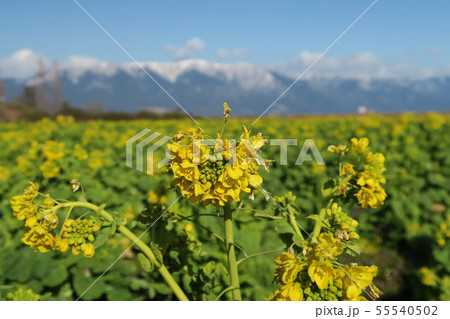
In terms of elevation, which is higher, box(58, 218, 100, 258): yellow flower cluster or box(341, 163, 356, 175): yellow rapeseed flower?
box(341, 163, 356, 175): yellow rapeseed flower

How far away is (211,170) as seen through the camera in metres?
1.10

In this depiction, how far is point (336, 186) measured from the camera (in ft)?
4.71

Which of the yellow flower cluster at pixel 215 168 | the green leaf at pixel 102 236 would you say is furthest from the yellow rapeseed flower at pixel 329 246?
the green leaf at pixel 102 236

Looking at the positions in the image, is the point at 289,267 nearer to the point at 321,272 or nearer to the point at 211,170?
the point at 321,272

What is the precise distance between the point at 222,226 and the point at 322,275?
1.96m

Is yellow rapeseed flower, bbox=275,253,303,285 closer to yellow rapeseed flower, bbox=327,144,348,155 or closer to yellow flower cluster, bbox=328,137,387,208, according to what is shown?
yellow flower cluster, bbox=328,137,387,208

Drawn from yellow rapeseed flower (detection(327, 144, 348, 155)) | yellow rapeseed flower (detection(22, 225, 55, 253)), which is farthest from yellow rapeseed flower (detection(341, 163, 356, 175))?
yellow rapeseed flower (detection(22, 225, 55, 253))

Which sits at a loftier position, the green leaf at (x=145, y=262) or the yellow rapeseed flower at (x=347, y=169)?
the yellow rapeseed flower at (x=347, y=169)

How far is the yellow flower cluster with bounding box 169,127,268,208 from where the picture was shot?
1.07 meters

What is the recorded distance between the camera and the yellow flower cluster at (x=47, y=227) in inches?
46.4

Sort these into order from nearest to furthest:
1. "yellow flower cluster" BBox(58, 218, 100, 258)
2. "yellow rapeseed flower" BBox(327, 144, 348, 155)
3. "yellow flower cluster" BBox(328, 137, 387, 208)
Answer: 1. "yellow flower cluster" BBox(58, 218, 100, 258)
2. "yellow flower cluster" BBox(328, 137, 387, 208)
3. "yellow rapeseed flower" BBox(327, 144, 348, 155)

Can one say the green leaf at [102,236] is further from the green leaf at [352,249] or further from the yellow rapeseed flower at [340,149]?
the yellow rapeseed flower at [340,149]

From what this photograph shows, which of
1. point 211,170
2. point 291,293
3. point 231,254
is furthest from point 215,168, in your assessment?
point 291,293
